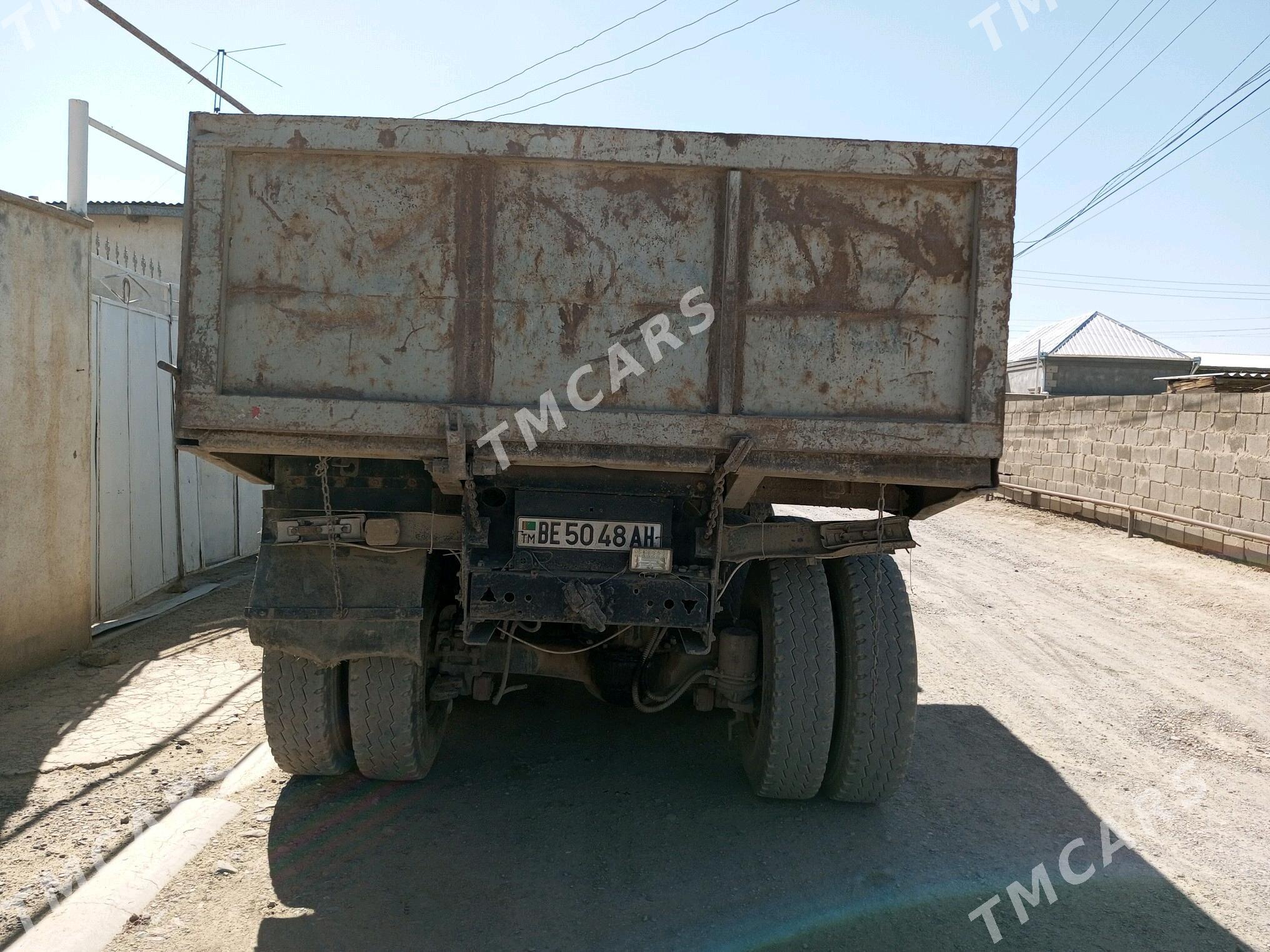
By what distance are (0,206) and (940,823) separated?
5949mm

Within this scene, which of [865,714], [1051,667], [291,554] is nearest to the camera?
[291,554]

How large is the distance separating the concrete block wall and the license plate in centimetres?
987

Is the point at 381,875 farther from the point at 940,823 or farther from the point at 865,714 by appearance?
the point at 940,823

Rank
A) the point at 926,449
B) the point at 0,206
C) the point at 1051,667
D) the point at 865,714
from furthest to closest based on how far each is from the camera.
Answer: the point at 1051,667, the point at 0,206, the point at 865,714, the point at 926,449

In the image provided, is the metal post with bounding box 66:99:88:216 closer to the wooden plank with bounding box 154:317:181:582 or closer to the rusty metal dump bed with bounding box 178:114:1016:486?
the wooden plank with bounding box 154:317:181:582

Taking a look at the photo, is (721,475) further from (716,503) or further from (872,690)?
(872,690)

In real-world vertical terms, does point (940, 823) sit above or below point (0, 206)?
below

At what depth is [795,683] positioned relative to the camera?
12.9 feet

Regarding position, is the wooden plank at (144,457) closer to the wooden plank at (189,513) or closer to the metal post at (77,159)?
the wooden plank at (189,513)

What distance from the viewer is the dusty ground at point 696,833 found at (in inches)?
124

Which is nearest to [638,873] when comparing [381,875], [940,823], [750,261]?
[381,875]

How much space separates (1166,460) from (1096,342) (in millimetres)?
25777

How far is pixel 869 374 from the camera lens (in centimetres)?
343

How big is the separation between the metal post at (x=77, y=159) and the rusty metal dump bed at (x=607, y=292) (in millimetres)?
3856
